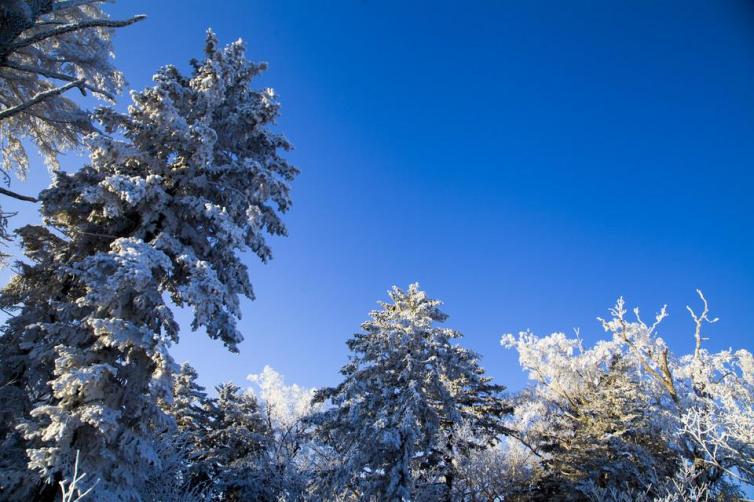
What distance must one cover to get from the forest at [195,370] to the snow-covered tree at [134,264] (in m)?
0.04

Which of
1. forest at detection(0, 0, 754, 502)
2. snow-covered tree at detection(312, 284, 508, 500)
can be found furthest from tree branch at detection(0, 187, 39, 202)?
snow-covered tree at detection(312, 284, 508, 500)

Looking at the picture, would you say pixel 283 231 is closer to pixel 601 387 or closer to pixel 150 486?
pixel 150 486

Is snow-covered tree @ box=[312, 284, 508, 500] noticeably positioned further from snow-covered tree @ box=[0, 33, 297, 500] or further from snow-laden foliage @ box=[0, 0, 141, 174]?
snow-laden foliage @ box=[0, 0, 141, 174]

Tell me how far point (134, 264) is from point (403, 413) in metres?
11.6

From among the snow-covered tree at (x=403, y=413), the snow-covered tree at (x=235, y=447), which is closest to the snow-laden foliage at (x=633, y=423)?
the snow-covered tree at (x=403, y=413)

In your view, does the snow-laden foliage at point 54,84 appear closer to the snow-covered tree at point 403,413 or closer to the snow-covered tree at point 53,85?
the snow-covered tree at point 53,85

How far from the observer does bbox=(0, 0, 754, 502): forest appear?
24.5 feet

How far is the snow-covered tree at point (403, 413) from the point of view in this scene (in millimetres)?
15609

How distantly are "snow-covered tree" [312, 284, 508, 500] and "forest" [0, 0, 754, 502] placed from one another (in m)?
0.09

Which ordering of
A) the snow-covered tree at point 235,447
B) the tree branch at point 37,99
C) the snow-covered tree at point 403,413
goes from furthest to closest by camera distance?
the snow-covered tree at point 235,447 < the snow-covered tree at point 403,413 < the tree branch at point 37,99

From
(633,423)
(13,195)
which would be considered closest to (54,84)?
(13,195)

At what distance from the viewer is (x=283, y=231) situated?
11.1 m

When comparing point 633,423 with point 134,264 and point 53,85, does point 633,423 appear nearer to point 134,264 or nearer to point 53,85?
point 134,264

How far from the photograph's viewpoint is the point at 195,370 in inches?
928
